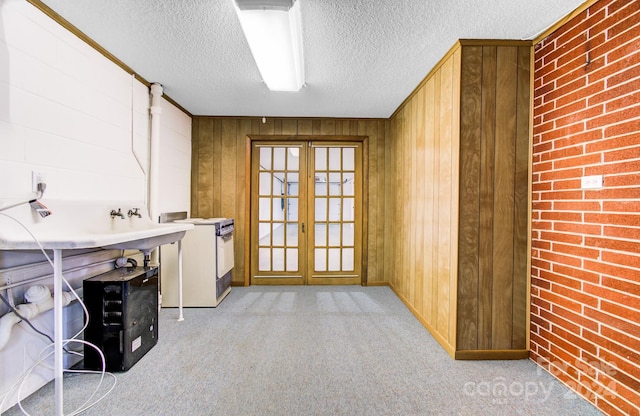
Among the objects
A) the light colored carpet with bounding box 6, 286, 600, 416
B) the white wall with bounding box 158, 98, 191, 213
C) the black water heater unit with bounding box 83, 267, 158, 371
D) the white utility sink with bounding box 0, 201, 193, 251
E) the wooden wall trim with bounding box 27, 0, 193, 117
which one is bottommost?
the light colored carpet with bounding box 6, 286, 600, 416

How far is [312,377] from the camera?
178cm

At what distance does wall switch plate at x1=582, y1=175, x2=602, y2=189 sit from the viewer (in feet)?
4.99

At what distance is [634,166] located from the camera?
1.37 meters

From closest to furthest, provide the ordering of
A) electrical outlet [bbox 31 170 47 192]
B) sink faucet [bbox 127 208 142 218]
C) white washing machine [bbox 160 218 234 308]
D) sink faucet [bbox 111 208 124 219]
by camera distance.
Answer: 1. electrical outlet [bbox 31 170 47 192]
2. sink faucet [bbox 111 208 124 219]
3. sink faucet [bbox 127 208 142 218]
4. white washing machine [bbox 160 218 234 308]

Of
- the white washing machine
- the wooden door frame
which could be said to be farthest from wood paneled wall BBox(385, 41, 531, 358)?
the white washing machine

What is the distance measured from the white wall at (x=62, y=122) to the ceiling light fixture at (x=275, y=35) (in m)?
1.26

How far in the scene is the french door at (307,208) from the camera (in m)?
3.86

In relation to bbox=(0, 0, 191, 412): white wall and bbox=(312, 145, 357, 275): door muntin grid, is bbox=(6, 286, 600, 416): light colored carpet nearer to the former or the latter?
bbox=(0, 0, 191, 412): white wall

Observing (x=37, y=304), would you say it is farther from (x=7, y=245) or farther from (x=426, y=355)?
(x=426, y=355)

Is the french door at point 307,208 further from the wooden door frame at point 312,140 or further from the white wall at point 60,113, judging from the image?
the white wall at point 60,113

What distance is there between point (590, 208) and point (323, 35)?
6.60 ft

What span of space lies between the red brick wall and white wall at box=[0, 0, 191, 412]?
3.27 meters

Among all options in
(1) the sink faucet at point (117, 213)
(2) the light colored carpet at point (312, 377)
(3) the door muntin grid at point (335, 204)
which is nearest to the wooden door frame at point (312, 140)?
(3) the door muntin grid at point (335, 204)

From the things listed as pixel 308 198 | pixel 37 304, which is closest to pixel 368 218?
pixel 308 198
